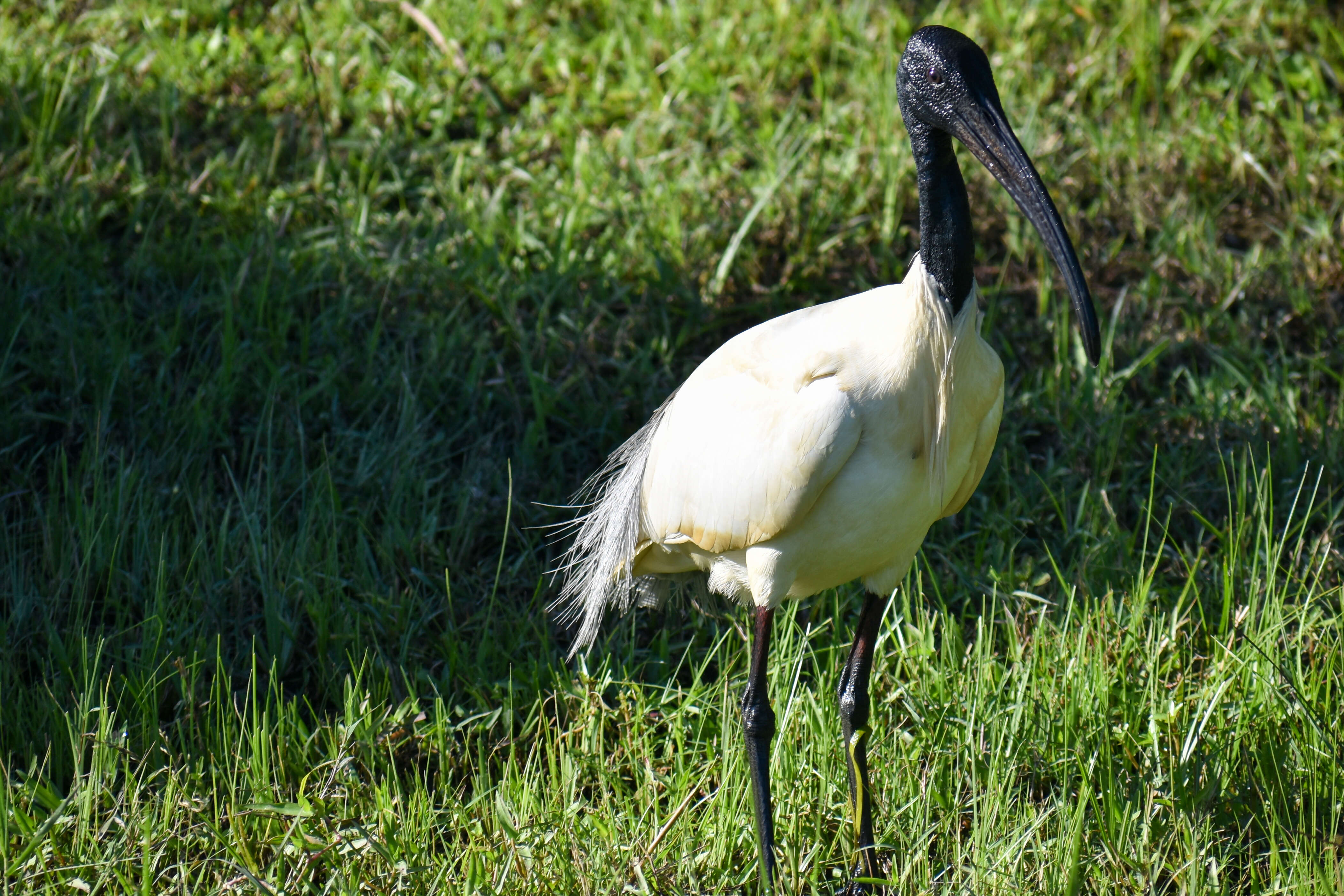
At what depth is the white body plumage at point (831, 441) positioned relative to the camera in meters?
2.55

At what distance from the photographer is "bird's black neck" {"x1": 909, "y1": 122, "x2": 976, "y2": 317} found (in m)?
2.52

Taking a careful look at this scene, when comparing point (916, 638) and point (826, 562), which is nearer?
point (826, 562)

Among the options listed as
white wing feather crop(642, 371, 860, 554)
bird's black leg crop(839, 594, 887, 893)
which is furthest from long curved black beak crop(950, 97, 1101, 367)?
bird's black leg crop(839, 594, 887, 893)

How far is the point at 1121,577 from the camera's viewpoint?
11.7 feet

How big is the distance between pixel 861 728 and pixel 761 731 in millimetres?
277

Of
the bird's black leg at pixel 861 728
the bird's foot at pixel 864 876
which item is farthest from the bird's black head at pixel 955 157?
the bird's foot at pixel 864 876

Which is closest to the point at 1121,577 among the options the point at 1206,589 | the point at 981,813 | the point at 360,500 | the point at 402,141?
the point at 1206,589

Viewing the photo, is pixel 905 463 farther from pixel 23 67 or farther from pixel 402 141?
pixel 23 67

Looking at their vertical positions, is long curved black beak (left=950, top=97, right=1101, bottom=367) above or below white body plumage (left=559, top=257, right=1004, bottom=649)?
above

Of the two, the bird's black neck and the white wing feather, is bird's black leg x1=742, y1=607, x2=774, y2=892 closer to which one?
the white wing feather

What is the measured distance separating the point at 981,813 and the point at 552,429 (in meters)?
2.08

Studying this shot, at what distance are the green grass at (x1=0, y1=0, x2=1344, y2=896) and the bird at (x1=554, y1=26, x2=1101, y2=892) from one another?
344 millimetres

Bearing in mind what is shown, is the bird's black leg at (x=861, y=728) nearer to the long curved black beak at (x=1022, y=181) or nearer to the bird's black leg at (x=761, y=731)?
the bird's black leg at (x=761, y=731)

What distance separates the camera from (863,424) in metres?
2.55
